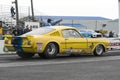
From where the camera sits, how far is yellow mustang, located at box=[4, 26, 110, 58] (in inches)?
617

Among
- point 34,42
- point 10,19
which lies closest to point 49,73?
point 34,42

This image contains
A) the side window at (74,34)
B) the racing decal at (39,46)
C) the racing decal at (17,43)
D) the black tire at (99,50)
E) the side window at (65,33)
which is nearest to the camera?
the racing decal at (39,46)

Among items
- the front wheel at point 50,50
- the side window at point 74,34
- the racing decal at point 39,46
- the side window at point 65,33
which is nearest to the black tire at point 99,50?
the side window at point 74,34

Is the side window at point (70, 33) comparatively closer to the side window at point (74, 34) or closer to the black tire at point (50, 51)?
the side window at point (74, 34)

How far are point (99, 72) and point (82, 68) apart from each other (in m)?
1.19

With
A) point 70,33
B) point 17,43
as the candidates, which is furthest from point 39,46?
point 70,33

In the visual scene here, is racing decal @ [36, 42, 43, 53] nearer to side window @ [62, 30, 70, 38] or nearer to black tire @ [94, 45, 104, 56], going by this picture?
side window @ [62, 30, 70, 38]

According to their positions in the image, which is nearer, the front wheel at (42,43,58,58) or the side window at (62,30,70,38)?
the front wheel at (42,43,58,58)

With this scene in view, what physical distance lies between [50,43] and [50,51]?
33cm

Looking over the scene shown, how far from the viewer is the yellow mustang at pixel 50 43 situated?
1566 cm

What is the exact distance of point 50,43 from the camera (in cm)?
1606

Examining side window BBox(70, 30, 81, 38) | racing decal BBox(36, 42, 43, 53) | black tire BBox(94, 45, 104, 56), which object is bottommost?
black tire BBox(94, 45, 104, 56)

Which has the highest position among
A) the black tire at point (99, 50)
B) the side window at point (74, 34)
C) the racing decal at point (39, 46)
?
the side window at point (74, 34)

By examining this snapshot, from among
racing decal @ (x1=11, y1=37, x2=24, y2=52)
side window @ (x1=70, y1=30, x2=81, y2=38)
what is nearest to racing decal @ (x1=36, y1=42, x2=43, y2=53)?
racing decal @ (x1=11, y1=37, x2=24, y2=52)
